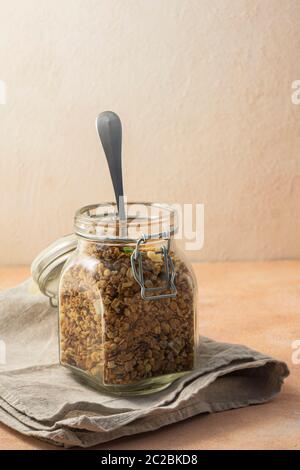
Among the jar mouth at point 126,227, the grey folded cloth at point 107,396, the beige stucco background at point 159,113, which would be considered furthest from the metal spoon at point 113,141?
the beige stucco background at point 159,113

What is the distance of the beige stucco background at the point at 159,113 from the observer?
1378 millimetres

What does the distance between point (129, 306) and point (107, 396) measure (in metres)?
0.09

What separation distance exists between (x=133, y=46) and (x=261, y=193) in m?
0.35

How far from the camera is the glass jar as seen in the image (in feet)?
2.46

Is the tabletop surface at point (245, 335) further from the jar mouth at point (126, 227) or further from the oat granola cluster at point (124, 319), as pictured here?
the jar mouth at point (126, 227)

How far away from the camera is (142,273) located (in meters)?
0.75

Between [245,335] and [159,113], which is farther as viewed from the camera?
[159,113]

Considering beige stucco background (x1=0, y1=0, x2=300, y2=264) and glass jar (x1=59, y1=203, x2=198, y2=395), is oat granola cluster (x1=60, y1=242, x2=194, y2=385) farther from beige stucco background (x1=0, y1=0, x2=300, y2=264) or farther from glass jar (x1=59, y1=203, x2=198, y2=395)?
beige stucco background (x1=0, y1=0, x2=300, y2=264)

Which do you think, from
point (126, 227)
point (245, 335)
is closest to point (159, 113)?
point (245, 335)

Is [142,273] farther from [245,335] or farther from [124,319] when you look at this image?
[245,335]

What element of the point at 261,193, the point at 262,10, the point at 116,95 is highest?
the point at 262,10

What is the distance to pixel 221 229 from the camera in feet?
4.81
